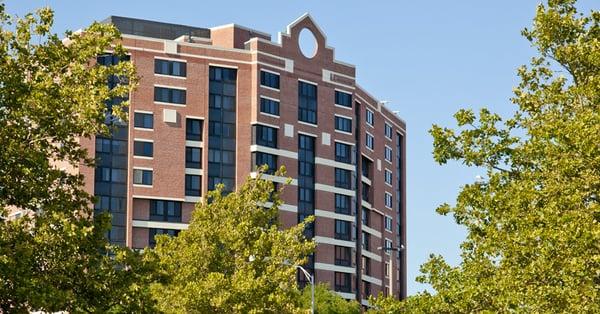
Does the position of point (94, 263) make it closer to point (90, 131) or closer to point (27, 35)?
point (90, 131)

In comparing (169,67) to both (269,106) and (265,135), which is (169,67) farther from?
(265,135)

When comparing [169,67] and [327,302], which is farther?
[169,67]

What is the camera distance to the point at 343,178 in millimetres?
137750

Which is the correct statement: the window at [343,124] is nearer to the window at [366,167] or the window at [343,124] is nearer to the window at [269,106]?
the window at [366,167]

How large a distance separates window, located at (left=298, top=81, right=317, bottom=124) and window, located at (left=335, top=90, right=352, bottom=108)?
338 cm

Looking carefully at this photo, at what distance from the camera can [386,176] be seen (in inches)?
6004

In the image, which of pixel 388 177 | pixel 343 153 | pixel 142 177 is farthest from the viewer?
pixel 388 177

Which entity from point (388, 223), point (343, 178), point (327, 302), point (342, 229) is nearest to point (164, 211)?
point (327, 302)

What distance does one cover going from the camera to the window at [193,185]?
410 ft

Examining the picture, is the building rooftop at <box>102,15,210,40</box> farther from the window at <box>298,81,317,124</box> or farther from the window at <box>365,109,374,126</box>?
the window at <box>365,109,374,126</box>

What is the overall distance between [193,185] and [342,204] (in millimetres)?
18980

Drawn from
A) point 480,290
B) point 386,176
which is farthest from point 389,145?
point 480,290

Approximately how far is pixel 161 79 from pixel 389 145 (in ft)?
127

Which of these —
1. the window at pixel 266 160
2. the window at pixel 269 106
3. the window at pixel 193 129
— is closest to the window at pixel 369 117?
the window at pixel 269 106
